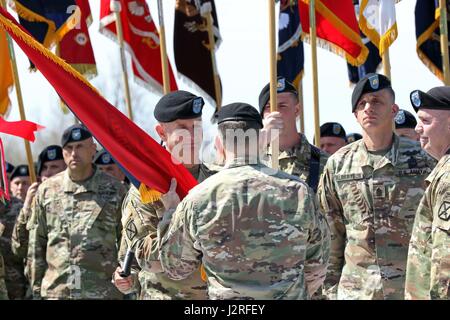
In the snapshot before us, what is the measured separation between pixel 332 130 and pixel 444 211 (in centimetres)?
508

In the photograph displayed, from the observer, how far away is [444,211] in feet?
21.9

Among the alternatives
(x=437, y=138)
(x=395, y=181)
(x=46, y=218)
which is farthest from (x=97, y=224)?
(x=437, y=138)

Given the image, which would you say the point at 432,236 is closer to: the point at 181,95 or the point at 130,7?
the point at 181,95

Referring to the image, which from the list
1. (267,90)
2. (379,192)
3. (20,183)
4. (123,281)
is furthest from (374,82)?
(20,183)

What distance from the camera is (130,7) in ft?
45.5

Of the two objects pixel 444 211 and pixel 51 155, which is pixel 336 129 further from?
pixel 444 211

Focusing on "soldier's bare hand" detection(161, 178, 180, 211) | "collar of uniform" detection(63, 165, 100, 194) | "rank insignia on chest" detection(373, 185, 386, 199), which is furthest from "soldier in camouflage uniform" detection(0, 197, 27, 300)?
"soldier's bare hand" detection(161, 178, 180, 211)

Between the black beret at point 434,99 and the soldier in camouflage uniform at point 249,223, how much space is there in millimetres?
1754

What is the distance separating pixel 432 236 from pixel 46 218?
17.3 ft

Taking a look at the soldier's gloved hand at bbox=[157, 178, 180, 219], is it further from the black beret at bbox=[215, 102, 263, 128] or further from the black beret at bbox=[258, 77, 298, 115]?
the black beret at bbox=[258, 77, 298, 115]

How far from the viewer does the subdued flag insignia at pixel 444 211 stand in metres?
6.66

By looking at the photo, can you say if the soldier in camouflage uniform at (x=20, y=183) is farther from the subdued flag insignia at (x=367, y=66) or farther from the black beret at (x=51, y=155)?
the subdued flag insignia at (x=367, y=66)

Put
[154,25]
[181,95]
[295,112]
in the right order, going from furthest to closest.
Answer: [154,25] < [295,112] < [181,95]

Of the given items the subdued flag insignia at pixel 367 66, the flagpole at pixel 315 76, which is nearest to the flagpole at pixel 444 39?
the subdued flag insignia at pixel 367 66
